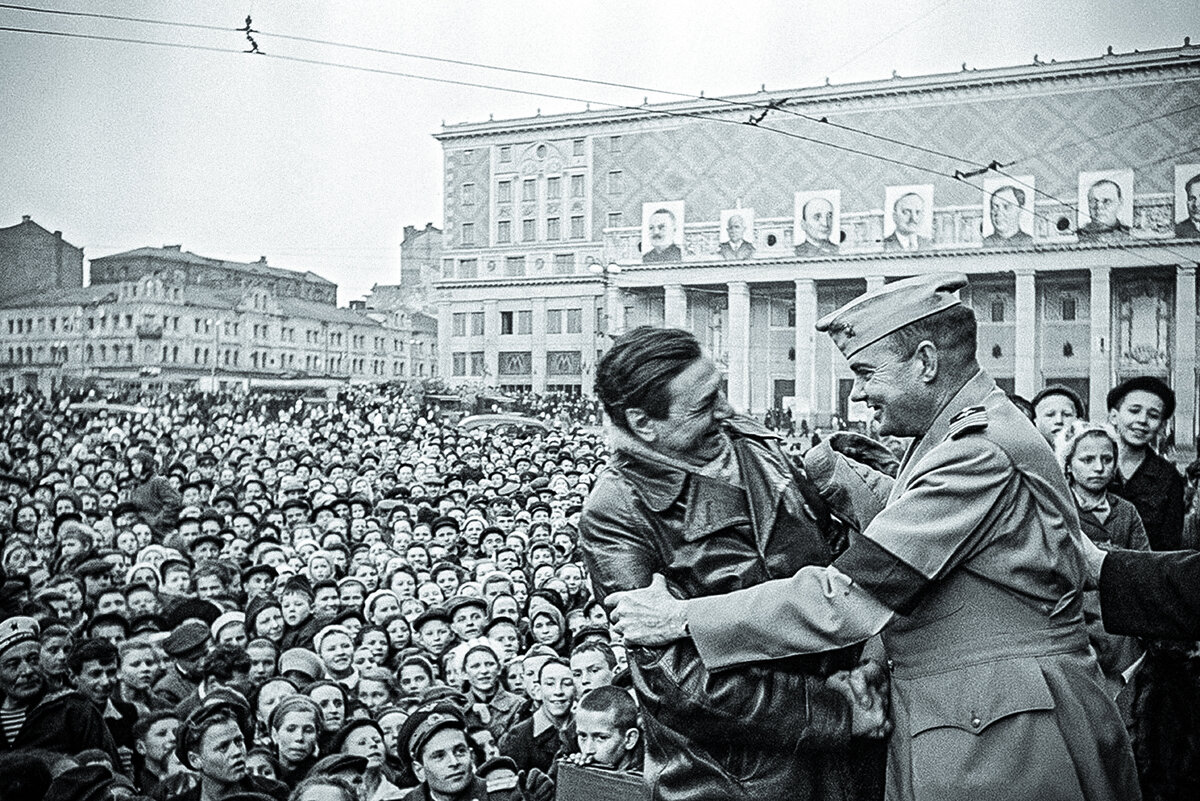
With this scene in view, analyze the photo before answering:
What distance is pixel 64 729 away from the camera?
148 inches

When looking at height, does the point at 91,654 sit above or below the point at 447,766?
above

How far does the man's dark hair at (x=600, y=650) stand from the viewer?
4.28 metres

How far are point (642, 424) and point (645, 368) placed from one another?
93 millimetres

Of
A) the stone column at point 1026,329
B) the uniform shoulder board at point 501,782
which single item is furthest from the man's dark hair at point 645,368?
the stone column at point 1026,329

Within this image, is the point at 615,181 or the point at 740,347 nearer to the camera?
the point at 615,181

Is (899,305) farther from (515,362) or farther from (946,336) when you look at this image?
(515,362)

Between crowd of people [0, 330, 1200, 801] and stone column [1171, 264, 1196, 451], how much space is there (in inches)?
127

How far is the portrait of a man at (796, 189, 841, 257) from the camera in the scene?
33.3ft

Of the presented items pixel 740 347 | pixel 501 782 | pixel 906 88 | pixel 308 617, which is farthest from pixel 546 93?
pixel 501 782

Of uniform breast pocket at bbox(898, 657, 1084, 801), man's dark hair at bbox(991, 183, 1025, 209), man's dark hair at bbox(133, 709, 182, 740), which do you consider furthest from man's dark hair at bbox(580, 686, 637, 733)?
man's dark hair at bbox(991, 183, 1025, 209)

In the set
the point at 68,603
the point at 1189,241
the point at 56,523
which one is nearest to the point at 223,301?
the point at 56,523

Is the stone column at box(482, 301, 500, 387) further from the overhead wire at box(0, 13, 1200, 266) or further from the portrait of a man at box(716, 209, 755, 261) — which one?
the overhead wire at box(0, 13, 1200, 266)

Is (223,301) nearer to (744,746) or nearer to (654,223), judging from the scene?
(654,223)

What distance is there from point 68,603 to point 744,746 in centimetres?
488
